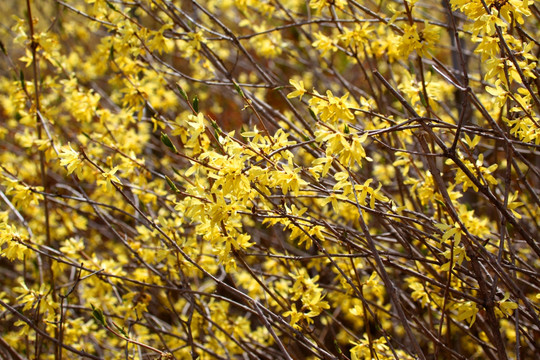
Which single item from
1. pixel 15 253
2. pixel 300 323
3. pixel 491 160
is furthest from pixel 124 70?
pixel 491 160

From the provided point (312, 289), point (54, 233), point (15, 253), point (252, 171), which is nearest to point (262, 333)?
point (312, 289)

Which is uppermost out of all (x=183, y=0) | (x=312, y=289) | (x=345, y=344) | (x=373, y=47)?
(x=183, y=0)

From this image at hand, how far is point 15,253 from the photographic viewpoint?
212 cm

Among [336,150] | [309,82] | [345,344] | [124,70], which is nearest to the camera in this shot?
[336,150]

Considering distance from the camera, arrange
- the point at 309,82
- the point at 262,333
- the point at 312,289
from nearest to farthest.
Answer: the point at 312,289
the point at 262,333
the point at 309,82

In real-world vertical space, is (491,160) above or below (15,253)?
above

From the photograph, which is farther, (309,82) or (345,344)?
(309,82)

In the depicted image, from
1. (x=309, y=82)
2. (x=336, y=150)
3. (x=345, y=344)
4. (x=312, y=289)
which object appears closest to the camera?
(x=336, y=150)

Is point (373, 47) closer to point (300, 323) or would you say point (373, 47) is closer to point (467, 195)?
point (300, 323)

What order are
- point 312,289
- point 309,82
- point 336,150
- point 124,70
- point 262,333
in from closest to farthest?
point 336,150
point 312,289
point 124,70
point 262,333
point 309,82

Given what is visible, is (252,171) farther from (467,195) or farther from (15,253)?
(467,195)

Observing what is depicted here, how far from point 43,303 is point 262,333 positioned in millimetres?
1466

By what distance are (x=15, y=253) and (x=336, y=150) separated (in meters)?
1.58

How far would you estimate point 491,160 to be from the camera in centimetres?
327
